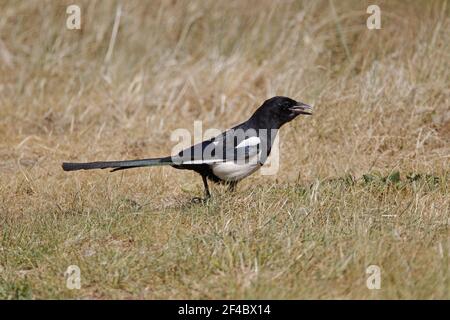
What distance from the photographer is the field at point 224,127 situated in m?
3.81

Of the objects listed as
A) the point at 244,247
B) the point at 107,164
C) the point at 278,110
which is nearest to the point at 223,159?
the point at 278,110

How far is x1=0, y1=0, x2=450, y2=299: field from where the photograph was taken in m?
3.81

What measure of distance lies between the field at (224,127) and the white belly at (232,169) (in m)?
0.15

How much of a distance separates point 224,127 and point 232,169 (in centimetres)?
215

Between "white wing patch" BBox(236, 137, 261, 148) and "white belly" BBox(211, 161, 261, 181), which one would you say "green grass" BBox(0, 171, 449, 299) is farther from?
"white wing patch" BBox(236, 137, 261, 148)

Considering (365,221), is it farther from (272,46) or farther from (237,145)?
(272,46)

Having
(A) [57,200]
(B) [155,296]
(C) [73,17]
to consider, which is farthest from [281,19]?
(B) [155,296]

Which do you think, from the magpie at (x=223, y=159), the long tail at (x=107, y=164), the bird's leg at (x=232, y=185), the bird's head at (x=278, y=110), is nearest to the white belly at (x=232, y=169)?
the magpie at (x=223, y=159)

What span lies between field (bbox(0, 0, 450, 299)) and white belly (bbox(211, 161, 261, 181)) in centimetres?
15

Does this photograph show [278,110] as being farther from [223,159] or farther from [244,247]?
[244,247]

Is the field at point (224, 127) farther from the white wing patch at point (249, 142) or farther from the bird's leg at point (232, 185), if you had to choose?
the white wing patch at point (249, 142)

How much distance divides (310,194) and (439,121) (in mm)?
2329

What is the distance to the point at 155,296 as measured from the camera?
147 inches

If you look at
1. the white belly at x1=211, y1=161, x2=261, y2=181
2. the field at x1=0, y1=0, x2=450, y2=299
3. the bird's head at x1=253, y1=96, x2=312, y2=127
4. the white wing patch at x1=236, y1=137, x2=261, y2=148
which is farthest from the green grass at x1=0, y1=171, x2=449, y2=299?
the bird's head at x1=253, y1=96, x2=312, y2=127
